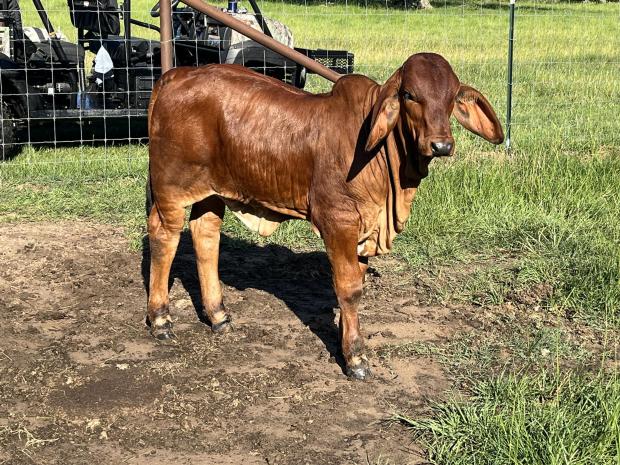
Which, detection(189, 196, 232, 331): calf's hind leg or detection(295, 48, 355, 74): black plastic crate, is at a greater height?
detection(295, 48, 355, 74): black plastic crate

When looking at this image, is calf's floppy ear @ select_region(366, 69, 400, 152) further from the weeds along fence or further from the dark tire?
the dark tire

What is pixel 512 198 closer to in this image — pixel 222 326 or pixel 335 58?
pixel 222 326

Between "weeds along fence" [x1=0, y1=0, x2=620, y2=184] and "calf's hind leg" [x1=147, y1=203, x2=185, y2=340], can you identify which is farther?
"weeds along fence" [x1=0, y1=0, x2=620, y2=184]

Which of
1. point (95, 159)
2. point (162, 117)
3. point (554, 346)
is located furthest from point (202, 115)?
point (95, 159)

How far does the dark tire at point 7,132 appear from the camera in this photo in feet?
30.7

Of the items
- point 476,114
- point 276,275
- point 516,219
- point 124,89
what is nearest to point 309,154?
point 476,114

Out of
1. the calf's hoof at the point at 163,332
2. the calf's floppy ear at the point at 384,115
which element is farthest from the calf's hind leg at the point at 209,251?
the calf's floppy ear at the point at 384,115

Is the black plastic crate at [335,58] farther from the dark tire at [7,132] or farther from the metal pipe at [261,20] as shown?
the dark tire at [7,132]

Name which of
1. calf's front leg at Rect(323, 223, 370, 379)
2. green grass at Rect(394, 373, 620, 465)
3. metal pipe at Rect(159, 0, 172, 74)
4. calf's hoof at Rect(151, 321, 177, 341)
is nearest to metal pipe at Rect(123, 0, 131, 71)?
metal pipe at Rect(159, 0, 172, 74)

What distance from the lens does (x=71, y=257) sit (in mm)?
6445

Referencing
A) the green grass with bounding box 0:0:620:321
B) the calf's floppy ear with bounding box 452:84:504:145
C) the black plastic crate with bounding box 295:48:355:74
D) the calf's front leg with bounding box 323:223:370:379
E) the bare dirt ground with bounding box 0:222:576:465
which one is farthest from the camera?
the black plastic crate with bounding box 295:48:355:74

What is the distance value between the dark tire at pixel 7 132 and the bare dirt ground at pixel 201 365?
2.91 m

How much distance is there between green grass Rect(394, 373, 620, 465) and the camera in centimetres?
362

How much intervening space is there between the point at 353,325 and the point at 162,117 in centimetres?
158
